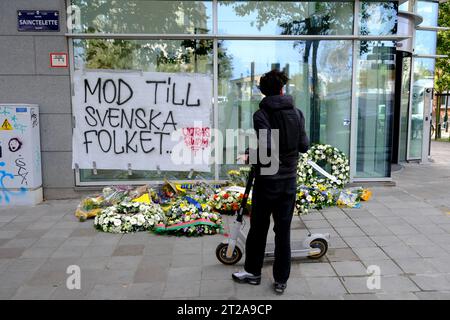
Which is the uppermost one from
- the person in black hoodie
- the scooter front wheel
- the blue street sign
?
the blue street sign

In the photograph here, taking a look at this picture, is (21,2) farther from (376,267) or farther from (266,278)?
(376,267)

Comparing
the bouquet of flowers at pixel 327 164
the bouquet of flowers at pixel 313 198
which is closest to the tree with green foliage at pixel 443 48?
the bouquet of flowers at pixel 327 164

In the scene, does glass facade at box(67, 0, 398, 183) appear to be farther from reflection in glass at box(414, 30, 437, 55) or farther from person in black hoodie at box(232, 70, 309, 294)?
reflection in glass at box(414, 30, 437, 55)

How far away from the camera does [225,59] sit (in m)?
7.40

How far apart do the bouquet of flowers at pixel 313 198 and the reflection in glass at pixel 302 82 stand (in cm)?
140

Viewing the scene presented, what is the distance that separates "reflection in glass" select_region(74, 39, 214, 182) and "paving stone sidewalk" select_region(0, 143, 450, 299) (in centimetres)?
222

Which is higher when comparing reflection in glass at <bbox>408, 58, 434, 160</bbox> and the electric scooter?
reflection in glass at <bbox>408, 58, 434, 160</bbox>

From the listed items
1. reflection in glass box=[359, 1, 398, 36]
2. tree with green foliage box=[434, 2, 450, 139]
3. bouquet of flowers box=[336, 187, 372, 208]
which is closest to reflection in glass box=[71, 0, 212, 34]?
reflection in glass box=[359, 1, 398, 36]

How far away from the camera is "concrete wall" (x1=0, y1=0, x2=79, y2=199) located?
6828 mm

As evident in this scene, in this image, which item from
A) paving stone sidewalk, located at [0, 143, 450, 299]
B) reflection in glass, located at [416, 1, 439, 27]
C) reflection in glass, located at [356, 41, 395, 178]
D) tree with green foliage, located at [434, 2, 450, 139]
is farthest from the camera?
tree with green foliage, located at [434, 2, 450, 139]

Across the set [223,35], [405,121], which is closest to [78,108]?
[223,35]

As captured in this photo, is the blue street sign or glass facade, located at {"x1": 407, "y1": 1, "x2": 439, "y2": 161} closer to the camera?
the blue street sign

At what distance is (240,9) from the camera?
736 cm

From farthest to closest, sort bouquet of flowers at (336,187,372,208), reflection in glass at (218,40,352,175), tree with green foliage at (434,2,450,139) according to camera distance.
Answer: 1. tree with green foliage at (434,2,450,139)
2. reflection in glass at (218,40,352,175)
3. bouquet of flowers at (336,187,372,208)
